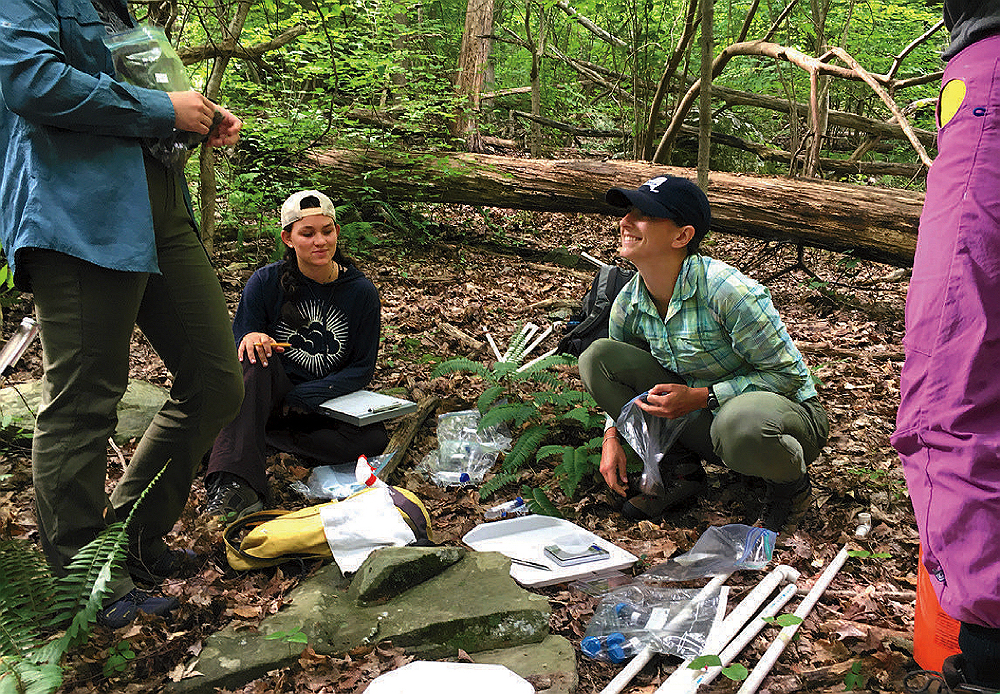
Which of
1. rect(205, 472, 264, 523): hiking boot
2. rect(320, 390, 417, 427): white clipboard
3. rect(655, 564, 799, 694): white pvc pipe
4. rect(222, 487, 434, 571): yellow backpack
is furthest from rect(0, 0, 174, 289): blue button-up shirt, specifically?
rect(655, 564, 799, 694): white pvc pipe

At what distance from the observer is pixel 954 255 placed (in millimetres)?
1657

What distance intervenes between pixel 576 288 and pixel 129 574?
5.23m

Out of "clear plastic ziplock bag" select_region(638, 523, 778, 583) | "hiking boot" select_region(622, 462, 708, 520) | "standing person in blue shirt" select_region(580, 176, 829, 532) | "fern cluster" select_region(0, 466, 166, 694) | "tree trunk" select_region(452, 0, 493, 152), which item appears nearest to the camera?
"fern cluster" select_region(0, 466, 166, 694)

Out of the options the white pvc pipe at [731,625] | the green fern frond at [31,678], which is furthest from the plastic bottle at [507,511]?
the green fern frond at [31,678]

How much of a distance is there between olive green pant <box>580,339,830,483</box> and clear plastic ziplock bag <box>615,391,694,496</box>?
0.08m

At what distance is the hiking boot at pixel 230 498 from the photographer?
11.0ft

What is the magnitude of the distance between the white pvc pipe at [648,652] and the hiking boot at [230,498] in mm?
1799

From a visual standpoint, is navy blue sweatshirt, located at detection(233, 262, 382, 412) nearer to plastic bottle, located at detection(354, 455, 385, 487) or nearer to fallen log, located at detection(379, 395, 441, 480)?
→ fallen log, located at detection(379, 395, 441, 480)

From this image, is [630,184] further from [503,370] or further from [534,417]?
[534,417]

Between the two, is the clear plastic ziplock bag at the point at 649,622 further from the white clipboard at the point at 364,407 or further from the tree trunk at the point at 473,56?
the tree trunk at the point at 473,56

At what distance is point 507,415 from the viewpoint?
13.4 ft

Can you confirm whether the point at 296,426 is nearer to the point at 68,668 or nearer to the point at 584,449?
the point at 584,449

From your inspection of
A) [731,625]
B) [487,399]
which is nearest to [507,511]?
[487,399]

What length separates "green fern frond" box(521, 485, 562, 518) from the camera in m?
3.61
